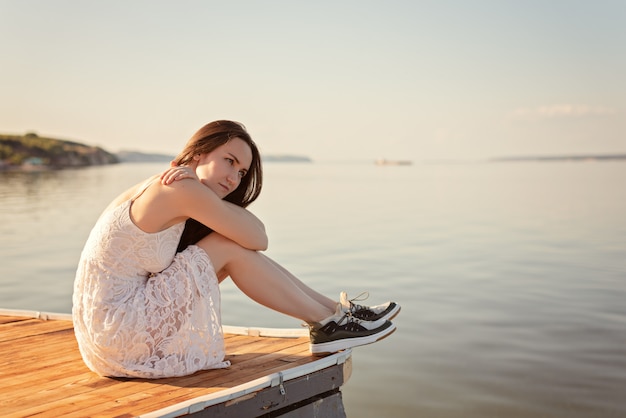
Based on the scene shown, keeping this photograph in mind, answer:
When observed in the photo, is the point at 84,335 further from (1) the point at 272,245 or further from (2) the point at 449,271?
(1) the point at 272,245

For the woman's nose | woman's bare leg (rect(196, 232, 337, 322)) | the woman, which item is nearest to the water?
woman's bare leg (rect(196, 232, 337, 322))

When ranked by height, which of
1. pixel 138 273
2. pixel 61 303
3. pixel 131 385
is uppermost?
pixel 138 273

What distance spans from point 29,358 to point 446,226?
11.5 m

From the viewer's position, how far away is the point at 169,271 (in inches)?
131

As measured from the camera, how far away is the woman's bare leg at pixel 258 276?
3.44 m

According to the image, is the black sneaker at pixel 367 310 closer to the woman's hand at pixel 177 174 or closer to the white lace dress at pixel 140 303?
the white lace dress at pixel 140 303

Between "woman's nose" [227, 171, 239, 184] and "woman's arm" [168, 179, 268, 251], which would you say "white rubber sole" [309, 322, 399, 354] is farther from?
"woman's nose" [227, 171, 239, 184]

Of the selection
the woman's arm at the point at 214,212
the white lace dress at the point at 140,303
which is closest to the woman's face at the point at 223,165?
the woman's arm at the point at 214,212

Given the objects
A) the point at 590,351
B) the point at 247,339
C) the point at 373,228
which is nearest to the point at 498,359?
the point at 590,351

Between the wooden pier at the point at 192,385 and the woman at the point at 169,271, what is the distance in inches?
5.2

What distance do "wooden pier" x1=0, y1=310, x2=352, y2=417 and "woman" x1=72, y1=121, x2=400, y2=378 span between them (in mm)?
131

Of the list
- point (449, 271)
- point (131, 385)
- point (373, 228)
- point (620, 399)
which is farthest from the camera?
point (373, 228)

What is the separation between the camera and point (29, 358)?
3742mm

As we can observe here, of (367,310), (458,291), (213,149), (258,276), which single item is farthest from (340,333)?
(458,291)
